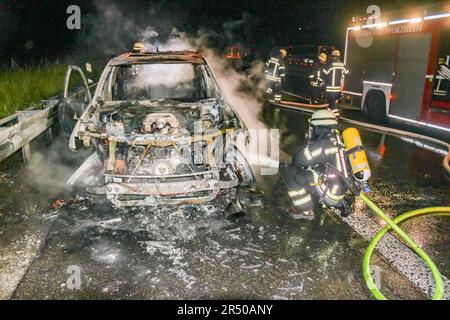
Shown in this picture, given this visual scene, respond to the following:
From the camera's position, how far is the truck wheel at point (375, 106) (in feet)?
34.6

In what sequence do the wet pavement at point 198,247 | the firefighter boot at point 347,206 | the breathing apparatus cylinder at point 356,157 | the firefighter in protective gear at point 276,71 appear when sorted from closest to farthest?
the wet pavement at point 198,247, the breathing apparatus cylinder at point 356,157, the firefighter boot at point 347,206, the firefighter in protective gear at point 276,71

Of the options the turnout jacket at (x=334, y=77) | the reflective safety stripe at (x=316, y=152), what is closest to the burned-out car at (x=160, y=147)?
the reflective safety stripe at (x=316, y=152)

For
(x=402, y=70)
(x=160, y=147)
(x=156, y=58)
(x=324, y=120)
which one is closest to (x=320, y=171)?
(x=324, y=120)

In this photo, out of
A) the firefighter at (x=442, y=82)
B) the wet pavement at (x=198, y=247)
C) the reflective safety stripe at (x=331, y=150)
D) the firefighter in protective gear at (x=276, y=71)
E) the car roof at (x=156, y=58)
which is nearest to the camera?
the wet pavement at (x=198, y=247)

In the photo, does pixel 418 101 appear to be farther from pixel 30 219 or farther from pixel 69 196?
pixel 30 219

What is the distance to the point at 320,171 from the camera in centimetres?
455

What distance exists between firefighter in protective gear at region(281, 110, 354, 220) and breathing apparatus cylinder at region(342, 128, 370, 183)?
0.40ft

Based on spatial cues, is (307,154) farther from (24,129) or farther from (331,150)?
(24,129)

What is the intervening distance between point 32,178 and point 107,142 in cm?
201

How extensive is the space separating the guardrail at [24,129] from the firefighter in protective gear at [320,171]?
369 centimetres

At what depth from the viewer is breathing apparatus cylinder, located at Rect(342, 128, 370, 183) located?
4004mm

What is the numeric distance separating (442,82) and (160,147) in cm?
645

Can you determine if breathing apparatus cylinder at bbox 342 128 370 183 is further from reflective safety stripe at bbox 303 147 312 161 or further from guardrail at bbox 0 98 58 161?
guardrail at bbox 0 98 58 161

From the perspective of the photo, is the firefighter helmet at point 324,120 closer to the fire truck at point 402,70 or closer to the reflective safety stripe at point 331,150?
the reflective safety stripe at point 331,150
